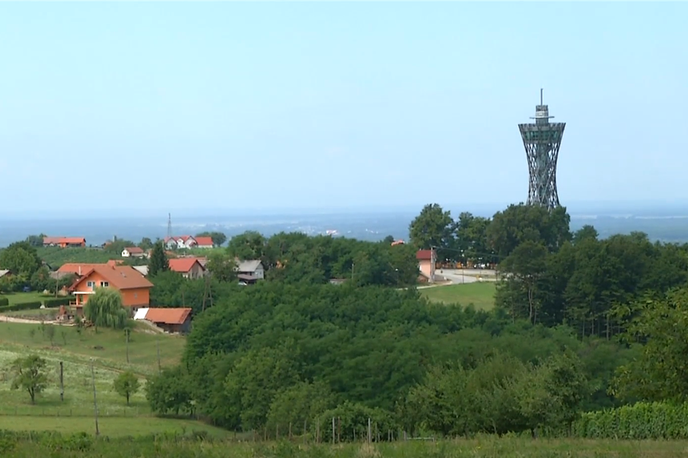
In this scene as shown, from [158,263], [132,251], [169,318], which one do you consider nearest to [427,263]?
[158,263]

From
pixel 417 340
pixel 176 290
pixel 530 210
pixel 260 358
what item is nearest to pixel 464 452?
pixel 260 358

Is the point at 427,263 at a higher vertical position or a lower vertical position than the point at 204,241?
lower

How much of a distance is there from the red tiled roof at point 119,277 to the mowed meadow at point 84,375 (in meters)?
4.07

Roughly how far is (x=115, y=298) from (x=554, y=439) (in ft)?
83.3

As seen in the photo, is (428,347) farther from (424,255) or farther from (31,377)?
(424,255)

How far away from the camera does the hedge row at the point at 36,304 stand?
3997 cm

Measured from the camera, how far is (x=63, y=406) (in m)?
22.1

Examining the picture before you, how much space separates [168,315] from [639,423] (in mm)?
26271

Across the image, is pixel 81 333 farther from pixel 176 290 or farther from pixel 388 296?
pixel 388 296

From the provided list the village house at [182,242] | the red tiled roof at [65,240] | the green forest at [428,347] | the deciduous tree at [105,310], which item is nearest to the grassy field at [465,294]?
the green forest at [428,347]

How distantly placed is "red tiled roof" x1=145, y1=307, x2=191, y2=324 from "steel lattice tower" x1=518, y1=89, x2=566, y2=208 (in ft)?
113

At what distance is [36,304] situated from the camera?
4134 cm

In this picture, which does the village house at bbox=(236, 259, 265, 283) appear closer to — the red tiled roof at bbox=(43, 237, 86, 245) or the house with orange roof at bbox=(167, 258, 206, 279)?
the house with orange roof at bbox=(167, 258, 206, 279)

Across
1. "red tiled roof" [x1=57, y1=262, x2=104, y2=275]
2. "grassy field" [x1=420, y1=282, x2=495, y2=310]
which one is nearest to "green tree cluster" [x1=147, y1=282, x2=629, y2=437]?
"grassy field" [x1=420, y1=282, x2=495, y2=310]
